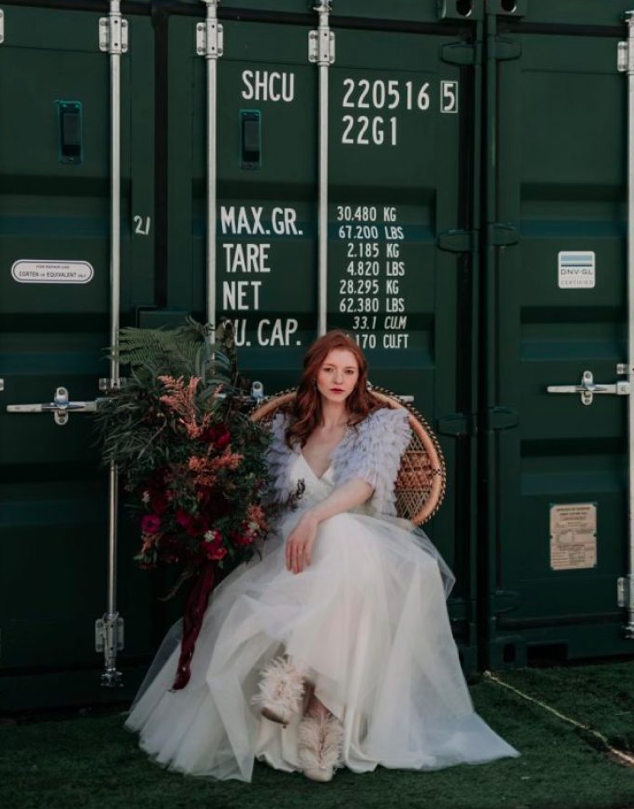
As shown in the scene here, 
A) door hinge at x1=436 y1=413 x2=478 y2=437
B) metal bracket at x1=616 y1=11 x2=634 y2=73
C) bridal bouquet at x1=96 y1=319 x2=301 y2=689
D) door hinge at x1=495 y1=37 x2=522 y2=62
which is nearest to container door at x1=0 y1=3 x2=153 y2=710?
bridal bouquet at x1=96 y1=319 x2=301 y2=689

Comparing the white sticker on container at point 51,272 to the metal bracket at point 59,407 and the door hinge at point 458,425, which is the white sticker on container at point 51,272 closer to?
the metal bracket at point 59,407

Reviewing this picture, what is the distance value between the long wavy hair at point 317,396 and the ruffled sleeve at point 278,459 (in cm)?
3

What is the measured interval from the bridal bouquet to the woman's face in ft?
0.96

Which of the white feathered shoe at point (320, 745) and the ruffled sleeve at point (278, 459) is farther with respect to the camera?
the ruffled sleeve at point (278, 459)

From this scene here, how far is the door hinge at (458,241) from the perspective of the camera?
5.30m

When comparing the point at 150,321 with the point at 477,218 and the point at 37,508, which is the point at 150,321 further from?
the point at 477,218

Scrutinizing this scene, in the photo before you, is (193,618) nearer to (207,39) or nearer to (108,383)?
(108,383)

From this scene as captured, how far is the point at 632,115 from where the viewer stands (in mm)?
5461

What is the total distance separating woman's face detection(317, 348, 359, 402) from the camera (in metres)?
4.72

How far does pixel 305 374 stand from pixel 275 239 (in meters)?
0.63

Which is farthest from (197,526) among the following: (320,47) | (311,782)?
(320,47)

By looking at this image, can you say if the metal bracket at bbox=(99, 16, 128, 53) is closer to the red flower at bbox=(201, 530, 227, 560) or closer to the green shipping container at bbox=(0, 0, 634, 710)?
the green shipping container at bbox=(0, 0, 634, 710)

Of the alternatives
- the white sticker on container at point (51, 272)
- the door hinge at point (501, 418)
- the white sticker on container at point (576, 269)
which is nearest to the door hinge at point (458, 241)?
the white sticker on container at point (576, 269)

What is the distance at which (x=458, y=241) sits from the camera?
5324 millimetres
